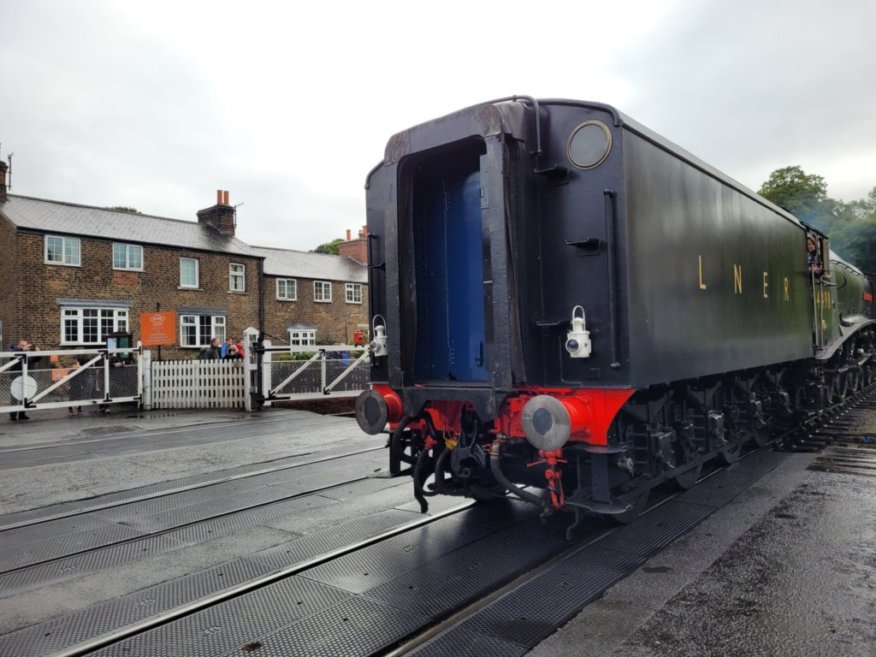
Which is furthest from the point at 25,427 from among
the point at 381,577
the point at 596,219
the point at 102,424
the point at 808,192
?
the point at 808,192

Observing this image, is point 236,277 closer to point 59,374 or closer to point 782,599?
point 59,374

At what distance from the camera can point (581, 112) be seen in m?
4.21

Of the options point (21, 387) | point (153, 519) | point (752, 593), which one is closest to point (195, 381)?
point (21, 387)

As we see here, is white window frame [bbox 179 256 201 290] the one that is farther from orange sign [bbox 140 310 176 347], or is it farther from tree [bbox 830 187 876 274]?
tree [bbox 830 187 876 274]

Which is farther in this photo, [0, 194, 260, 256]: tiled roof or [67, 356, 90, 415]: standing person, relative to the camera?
[0, 194, 260, 256]: tiled roof

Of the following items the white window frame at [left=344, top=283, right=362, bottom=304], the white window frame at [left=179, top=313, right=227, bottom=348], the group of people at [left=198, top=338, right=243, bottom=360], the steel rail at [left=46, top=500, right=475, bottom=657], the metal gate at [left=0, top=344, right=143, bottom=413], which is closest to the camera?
the steel rail at [left=46, top=500, right=475, bottom=657]

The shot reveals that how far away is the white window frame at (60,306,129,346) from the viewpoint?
2406cm

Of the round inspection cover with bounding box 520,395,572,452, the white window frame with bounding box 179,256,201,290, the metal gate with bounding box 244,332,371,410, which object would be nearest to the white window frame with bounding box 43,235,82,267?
the white window frame with bounding box 179,256,201,290

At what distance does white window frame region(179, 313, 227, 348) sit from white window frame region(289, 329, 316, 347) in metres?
4.11

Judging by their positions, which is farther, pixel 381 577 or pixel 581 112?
pixel 581 112

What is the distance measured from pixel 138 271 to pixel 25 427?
16.4 metres

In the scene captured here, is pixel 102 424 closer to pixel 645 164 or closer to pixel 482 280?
pixel 482 280

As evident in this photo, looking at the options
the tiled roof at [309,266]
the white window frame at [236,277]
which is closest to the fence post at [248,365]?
the white window frame at [236,277]

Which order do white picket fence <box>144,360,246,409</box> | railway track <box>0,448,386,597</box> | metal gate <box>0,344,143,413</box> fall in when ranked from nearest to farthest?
railway track <box>0,448,386,597</box>
metal gate <box>0,344,143,413</box>
white picket fence <box>144,360,246,409</box>
